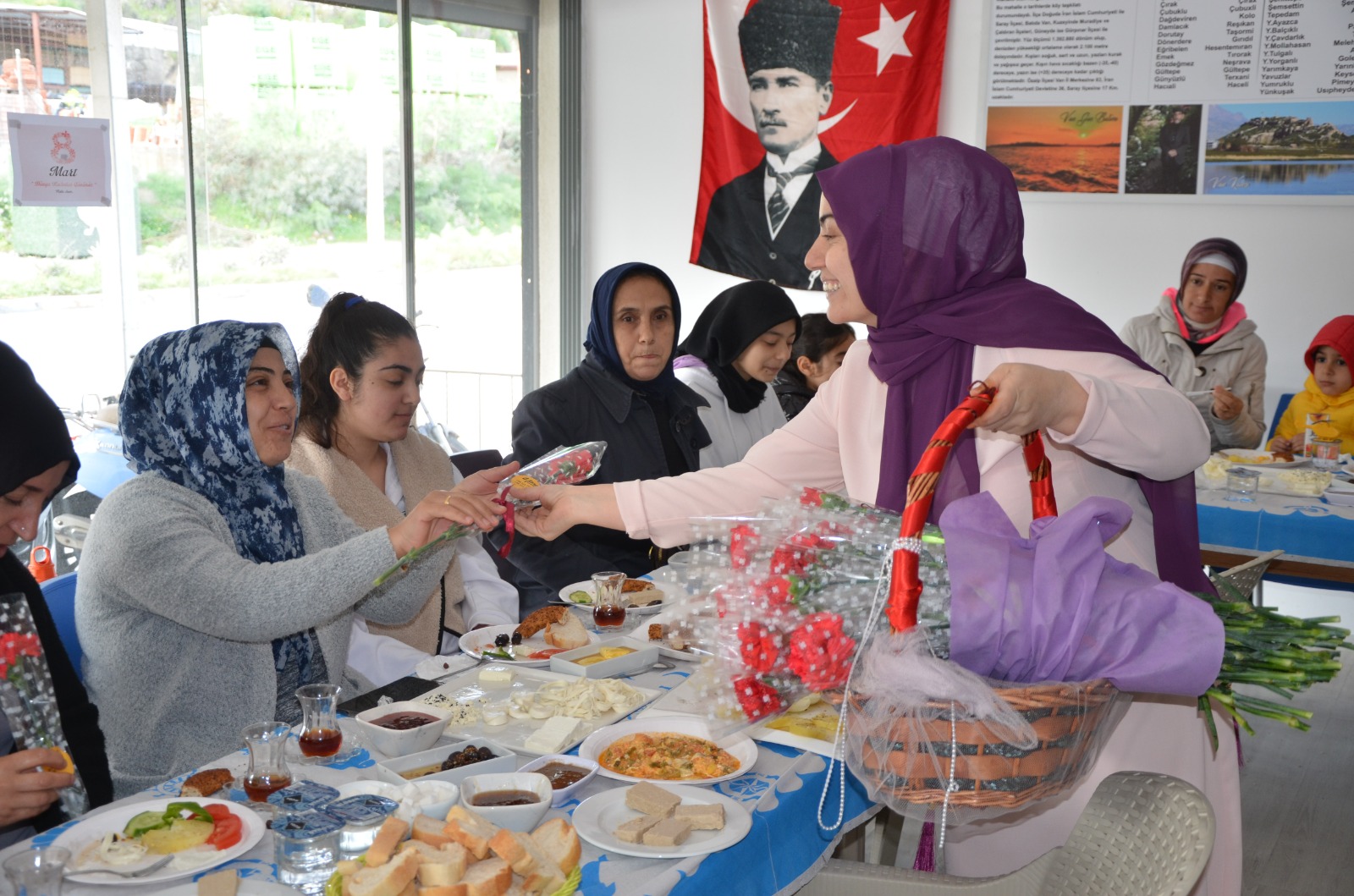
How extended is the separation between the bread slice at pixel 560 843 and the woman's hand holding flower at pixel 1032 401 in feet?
2.43

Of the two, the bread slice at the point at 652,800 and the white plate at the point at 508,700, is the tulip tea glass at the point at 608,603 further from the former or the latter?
the bread slice at the point at 652,800

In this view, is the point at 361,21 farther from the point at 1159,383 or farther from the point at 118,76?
the point at 1159,383

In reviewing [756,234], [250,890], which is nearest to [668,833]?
[250,890]

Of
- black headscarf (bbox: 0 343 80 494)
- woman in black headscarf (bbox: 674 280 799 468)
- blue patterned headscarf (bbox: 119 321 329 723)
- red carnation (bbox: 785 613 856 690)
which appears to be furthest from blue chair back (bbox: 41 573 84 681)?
woman in black headscarf (bbox: 674 280 799 468)

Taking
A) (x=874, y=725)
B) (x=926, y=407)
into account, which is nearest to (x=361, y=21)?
(x=926, y=407)

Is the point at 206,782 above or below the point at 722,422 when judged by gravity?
below

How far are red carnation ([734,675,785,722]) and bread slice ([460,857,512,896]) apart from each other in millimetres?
351

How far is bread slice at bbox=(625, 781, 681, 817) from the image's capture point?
5.29 feet

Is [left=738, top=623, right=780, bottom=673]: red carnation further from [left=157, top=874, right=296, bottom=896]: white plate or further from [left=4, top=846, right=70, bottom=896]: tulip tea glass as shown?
[left=4, top=846, right=70, bottom=896]: tulip tea glass

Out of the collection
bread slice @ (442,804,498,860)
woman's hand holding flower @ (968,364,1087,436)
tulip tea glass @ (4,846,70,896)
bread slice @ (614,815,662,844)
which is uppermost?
woman's hand holding flower @ (968,364,1087,436)

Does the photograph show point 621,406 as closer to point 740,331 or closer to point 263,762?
point 740,331

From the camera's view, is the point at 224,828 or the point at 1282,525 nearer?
the point at 224,828

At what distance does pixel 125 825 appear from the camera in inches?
61.8

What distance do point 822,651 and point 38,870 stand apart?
92 cm
